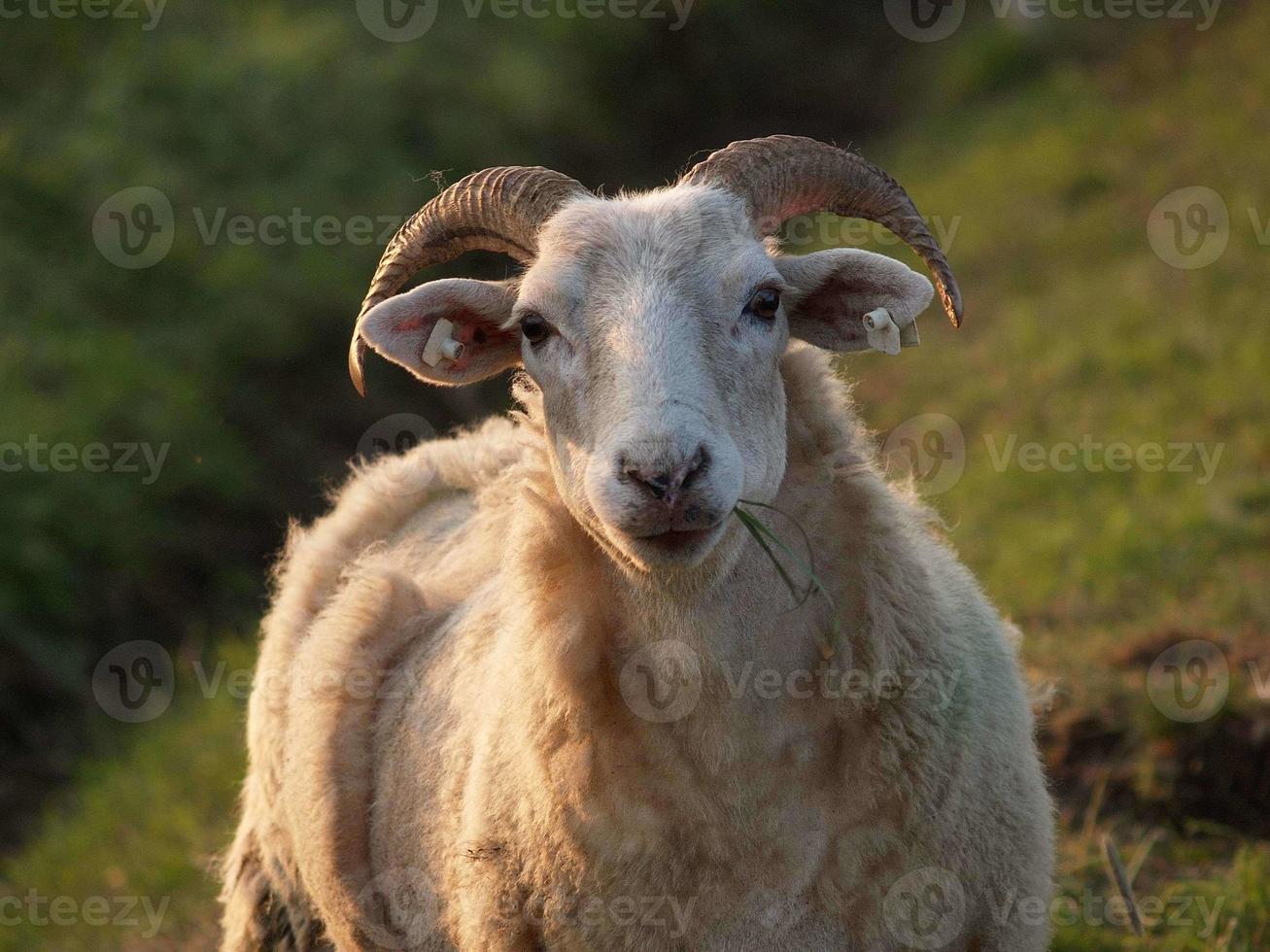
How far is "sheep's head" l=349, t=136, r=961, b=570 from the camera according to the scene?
345 cm

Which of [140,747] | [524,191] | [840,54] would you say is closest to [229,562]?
[140,747]

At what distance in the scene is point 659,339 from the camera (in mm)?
3648

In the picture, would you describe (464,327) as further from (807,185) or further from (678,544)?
(678,544)

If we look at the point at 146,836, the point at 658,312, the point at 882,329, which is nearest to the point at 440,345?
the point at 658,312

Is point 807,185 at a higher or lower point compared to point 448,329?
higher

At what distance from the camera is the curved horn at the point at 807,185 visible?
13.4 ft

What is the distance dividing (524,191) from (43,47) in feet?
48.8

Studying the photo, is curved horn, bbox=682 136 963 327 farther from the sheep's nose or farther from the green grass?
the green grass

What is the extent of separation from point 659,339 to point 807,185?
0.84 m

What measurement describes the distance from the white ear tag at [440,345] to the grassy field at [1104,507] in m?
1.70

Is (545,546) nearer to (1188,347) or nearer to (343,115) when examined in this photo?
(1188,347)

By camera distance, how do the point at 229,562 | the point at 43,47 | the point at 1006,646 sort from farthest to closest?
the point at 43,47 → the point at 229,562 → the point at 1006,646

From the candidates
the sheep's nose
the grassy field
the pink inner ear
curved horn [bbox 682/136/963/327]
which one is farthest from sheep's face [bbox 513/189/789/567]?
the grassy field

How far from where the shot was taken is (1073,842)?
5.79m
